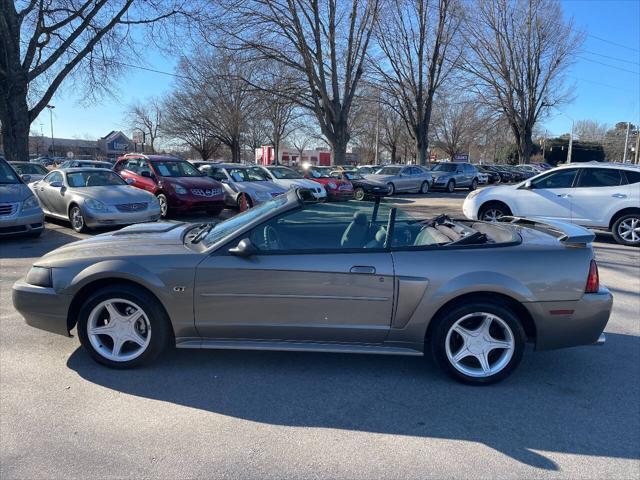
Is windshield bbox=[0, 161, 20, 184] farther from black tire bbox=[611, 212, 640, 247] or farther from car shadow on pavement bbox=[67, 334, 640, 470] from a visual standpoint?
black tire bbox=[611, 212, 640, 247]

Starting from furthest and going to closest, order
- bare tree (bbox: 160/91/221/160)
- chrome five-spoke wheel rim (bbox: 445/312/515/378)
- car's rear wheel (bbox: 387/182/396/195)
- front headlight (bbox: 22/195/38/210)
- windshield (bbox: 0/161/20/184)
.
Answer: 1. bare tree (bbox: 160/91/221/160)
2. car's rear wheel (bbox: 387/182/396/195)
3. windshield (bbox: 0/161/20/184)
4. front headlight (bbox: 22/195/38/210)
5. chrome five-spoke wheel rim (bbox: 445/312/515/378)

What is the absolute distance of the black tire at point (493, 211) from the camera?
35.1ft

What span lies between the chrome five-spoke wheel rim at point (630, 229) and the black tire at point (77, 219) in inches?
448

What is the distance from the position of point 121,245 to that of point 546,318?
11.0 ft

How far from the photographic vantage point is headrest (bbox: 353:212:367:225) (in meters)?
3.81

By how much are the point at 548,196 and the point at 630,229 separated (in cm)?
172

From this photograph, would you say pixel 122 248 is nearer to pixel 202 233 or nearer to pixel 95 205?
pixel 202 233

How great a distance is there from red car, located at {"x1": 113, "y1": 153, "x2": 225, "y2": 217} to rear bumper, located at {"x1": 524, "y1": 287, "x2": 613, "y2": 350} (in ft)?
33.8

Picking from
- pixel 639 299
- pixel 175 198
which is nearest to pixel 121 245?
pixel 639 299

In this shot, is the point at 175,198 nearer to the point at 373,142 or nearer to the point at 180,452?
the point at 180,452

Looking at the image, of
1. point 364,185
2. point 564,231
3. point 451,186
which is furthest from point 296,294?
point 451,186

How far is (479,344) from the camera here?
350 centimetres

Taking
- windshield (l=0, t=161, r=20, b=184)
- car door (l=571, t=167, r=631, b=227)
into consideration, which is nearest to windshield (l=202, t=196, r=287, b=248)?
windshield (l=0, t=161, r=20, b=184)

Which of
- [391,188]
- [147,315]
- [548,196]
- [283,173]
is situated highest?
[283,173]
